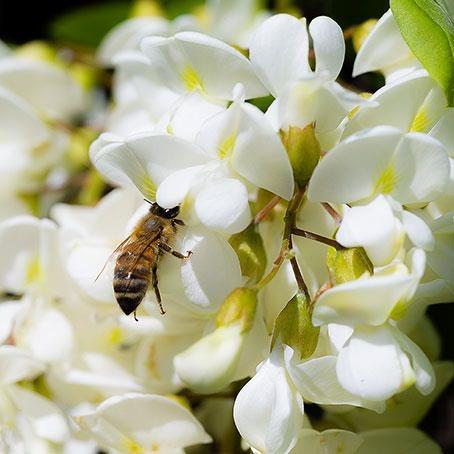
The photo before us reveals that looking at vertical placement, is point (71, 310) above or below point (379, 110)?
below

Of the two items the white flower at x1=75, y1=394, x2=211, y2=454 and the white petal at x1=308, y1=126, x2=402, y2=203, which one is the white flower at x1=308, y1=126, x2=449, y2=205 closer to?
the white petal at x1=308, y1=126, x2=402, y2=203

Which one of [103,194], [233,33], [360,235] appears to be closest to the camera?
[360,235]

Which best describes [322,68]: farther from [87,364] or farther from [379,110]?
[87,364]

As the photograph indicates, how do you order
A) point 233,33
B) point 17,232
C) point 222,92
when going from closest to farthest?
point 222,92 < point 17,232 < point 233,33

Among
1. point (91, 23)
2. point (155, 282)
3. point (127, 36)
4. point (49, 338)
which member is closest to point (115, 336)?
point (49, 338)

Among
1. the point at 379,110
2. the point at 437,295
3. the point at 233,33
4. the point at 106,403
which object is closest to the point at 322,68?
the point at 379,110

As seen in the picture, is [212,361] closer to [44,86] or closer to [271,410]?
[271,410]
